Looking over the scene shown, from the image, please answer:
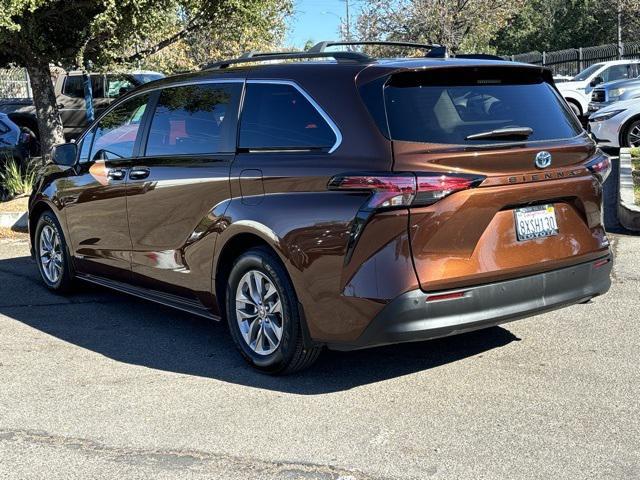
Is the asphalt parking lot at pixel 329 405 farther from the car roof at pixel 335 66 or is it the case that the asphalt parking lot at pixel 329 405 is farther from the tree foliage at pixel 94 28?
the tree foliage at pixel 94 28

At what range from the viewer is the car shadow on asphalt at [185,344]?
484cm

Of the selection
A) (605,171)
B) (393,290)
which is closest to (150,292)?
(393,290)

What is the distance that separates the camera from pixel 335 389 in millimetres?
4613

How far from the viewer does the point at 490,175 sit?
417 cm

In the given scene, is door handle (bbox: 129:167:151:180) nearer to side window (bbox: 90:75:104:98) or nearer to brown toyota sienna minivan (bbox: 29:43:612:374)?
brown toyota sienna minivan (bbox: 29:43:612:374)

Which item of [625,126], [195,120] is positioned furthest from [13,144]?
[625,126]

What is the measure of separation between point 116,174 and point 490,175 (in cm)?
308

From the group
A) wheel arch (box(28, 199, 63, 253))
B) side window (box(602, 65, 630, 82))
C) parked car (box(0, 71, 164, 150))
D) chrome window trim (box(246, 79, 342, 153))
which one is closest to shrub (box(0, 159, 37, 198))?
wheel arch (box(28, 199, 63, 253))

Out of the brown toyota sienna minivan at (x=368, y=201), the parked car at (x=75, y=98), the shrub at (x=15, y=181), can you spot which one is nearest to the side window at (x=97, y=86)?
the parked car at (x=75, y=98)

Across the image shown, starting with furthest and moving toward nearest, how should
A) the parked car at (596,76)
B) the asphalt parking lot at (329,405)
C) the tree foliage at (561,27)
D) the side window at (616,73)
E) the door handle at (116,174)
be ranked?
the tree foliage at (561,27) < the side window at (616,73) < the parked car at (596,76) < the door handle at (116,174) < the asphalt parking lot at (329,405)

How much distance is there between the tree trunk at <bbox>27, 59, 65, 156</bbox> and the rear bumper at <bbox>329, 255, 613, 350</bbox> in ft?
31.5

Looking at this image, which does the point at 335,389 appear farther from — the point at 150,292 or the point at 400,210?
the point at 150,292

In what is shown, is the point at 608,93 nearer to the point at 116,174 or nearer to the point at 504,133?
the point at 116,174

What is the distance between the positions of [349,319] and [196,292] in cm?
148
